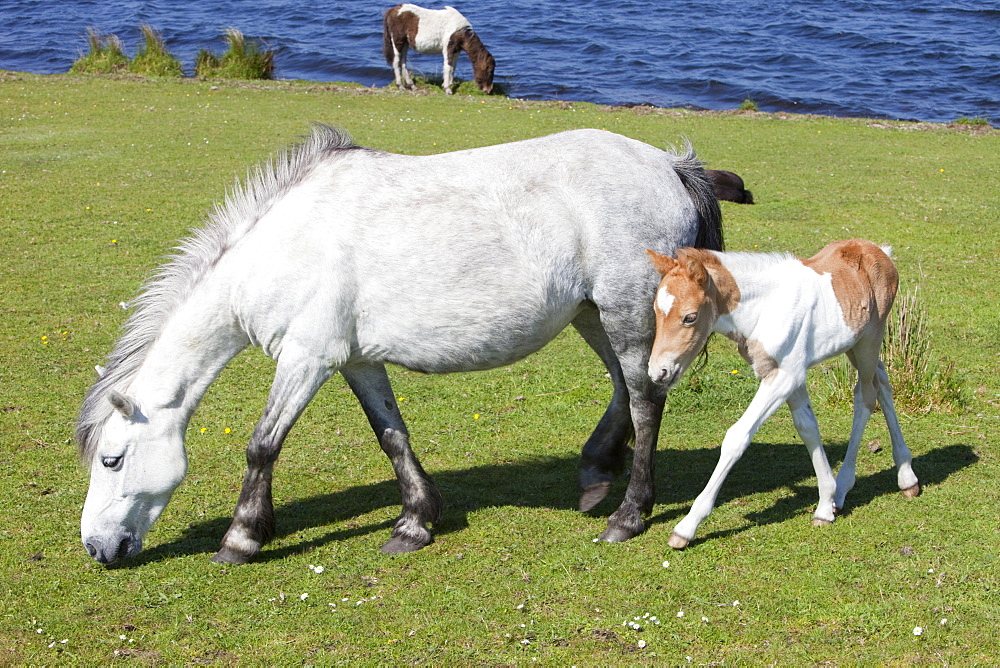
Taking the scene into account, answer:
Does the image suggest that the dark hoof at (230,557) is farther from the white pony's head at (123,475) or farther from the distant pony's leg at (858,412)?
the distant pony's leg at (858,412)

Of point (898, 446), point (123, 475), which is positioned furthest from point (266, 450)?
point (898, 446)

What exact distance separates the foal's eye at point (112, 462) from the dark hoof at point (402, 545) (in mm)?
1447

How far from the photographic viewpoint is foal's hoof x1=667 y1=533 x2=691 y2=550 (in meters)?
5.18

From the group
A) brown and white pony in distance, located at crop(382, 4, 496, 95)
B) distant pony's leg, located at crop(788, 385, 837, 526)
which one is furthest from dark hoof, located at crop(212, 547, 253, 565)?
brown and white pony in distance, located at crop(382, 4, 496, 95)

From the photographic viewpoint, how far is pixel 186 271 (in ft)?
17.3

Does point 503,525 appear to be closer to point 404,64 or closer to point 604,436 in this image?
point 604,436

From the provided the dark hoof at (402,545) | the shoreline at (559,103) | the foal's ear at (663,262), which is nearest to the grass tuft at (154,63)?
the shoreline at (559,103)

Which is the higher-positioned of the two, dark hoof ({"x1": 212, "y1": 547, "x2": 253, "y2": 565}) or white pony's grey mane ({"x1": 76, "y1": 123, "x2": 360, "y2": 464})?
white pony's grey mane ({"x1": 76, "y1": 123, "x2": 360, "y2": 464})

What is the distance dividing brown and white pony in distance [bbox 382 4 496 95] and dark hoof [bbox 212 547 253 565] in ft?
64.6

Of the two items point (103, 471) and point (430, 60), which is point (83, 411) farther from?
point (430, 60)

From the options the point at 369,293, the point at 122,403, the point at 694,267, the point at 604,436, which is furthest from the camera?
the point at 604,436

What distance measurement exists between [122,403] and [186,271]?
81 centimetres

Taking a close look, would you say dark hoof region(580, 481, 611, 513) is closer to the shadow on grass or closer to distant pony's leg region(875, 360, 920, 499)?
the shadow on grass

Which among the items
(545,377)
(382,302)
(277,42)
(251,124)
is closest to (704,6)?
(277,42)
